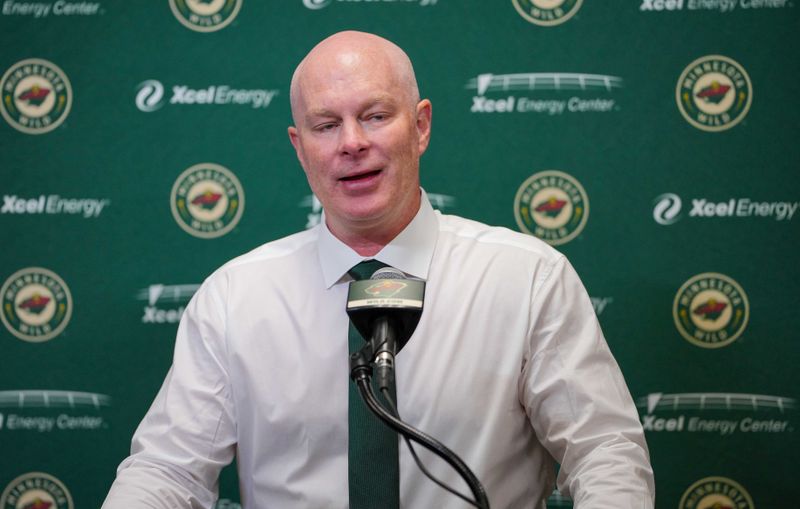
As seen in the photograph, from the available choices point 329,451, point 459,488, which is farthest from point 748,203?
point 329,451

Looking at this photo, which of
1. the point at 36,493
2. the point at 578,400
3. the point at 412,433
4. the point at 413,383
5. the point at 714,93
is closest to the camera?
the point at 412,433

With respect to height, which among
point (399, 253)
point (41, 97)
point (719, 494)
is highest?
point (41, 97)

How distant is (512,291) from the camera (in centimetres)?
166

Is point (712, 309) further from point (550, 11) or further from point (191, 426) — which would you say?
point (191, 426)

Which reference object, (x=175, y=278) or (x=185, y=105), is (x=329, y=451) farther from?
(x=185, y=105)

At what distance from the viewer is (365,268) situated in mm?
1660

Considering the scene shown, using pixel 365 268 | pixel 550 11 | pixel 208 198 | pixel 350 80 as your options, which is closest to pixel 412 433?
pixel 365 268

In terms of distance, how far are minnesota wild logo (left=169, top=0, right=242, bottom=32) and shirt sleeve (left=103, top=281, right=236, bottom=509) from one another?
0.88 meters

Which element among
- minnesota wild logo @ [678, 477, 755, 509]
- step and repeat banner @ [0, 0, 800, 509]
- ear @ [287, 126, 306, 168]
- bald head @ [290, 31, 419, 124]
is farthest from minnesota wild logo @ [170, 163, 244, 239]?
minnesota wild logo @ [678, 477, 755, 509]

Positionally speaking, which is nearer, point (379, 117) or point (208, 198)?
point (379, 117)

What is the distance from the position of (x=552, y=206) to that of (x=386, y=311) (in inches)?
51.2

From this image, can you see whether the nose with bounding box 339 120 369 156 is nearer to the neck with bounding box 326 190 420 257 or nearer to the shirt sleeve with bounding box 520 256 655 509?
the neck with bounding box 326 190 420 257

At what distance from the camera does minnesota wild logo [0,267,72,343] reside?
2268mm

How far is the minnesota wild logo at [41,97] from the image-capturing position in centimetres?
227
